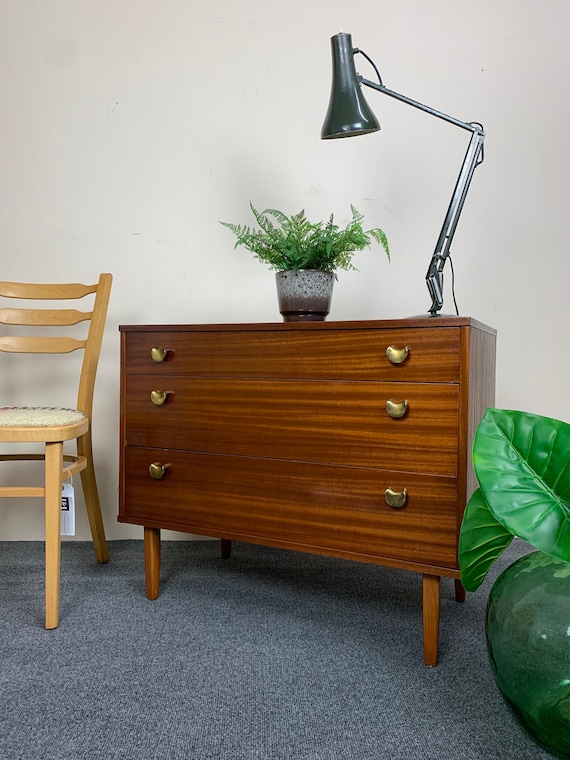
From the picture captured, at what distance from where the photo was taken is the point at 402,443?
3.82ft

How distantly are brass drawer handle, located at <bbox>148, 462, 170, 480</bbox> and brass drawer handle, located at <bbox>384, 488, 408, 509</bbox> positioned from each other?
1.78 feet

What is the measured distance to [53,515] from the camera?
137 cm

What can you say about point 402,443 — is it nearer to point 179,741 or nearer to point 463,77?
point 179,741

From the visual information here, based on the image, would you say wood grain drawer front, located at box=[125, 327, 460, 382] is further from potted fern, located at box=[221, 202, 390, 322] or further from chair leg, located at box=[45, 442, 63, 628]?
chair leg, located at box=[45, 442, 63, 628]

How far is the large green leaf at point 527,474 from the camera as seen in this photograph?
0.79 m

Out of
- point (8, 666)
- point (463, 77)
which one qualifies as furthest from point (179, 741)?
point (463, 77)

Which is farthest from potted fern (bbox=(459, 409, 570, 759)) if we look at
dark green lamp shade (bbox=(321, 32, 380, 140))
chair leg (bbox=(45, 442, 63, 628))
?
chair leg (bbox=(45, 442, 63, 628))

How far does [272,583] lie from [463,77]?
5.33 ft

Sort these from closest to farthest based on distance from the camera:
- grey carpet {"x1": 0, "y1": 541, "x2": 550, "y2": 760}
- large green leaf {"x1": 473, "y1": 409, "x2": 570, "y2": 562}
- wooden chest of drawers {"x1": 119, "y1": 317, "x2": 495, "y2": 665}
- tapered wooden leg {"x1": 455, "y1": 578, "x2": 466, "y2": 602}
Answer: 1. large green leaf {"x1": 473, "y1": 409, "x2": 570, "y2": 562}
2. grey carpet {"x1": 0, "y1": 541, "x2": 550, "y2": 760}
3. wooden chest of drawers {"x1": 119, "y1": 317, "x2": 495, "y2": 665}
4. tapered wooden leg {"x1": 455, "y1": 578, "x2": 466, "y2": 602}

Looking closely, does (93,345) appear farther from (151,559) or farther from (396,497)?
(396,497)

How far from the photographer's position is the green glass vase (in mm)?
791

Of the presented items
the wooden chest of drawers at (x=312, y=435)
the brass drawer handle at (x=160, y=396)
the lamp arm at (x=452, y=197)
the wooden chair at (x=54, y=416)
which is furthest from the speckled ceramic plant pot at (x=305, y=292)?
the wooden chair at (x=54, y=416)

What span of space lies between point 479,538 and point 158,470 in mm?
781

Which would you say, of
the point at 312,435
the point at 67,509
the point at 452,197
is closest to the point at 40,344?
the point at 67,509
